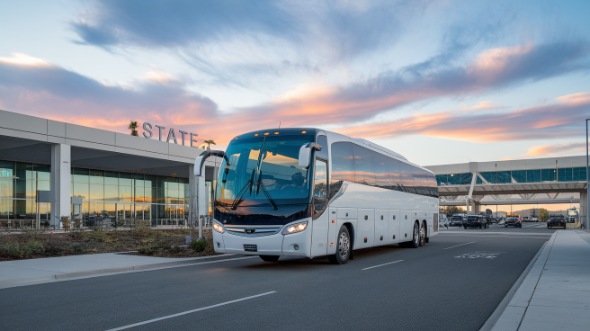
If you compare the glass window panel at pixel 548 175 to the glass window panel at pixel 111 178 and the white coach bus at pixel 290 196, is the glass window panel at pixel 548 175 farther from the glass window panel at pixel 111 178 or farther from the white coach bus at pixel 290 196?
the white coach bus at pixel 290 196

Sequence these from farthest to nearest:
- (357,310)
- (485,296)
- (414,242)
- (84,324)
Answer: (414,242) → (485,296) → (357,310) → (84,324)

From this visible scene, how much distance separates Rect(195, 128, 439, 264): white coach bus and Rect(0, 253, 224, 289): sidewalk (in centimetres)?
231

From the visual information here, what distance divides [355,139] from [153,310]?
10409 millimetres

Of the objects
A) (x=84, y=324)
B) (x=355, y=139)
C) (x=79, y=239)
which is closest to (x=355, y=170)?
(x=355, y=139)

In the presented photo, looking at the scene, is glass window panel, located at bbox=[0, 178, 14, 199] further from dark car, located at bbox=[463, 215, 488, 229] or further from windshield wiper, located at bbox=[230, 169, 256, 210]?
dark car, located at bbox=[463, 215, 488, 229]

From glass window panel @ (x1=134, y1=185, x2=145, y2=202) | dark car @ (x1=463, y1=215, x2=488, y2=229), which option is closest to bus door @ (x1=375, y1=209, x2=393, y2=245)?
glass window panel @ (x1=134, y1=185, x2=145, y2=202)

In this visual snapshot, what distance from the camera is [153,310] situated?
8.52m

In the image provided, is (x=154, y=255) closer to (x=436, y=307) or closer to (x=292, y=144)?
(x=292, y=144)

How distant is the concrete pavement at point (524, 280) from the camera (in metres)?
7.21

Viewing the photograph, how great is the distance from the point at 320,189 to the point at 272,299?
514 cm

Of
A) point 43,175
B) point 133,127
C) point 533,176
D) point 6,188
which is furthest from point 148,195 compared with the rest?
point 533,176

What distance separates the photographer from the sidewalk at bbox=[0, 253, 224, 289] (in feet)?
40.4

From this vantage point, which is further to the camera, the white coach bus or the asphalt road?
the white coach bus

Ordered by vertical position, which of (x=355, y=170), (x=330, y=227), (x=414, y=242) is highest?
(x=355, y=170)
